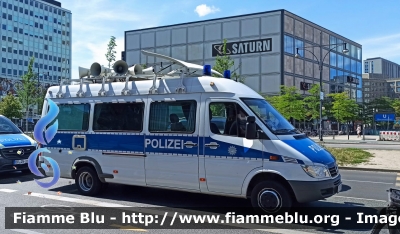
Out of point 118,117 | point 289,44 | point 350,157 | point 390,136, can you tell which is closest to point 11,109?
point 289,44

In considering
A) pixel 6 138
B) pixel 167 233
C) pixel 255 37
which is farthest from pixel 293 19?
pixel 167 233

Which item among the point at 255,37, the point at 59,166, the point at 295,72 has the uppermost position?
the point at 255,37

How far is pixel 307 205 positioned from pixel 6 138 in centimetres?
879

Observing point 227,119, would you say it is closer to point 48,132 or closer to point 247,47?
point 48,132

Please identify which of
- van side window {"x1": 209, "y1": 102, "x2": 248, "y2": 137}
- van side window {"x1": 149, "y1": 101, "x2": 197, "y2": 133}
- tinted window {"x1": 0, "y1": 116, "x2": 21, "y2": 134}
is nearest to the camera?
van side window {"x1": 209, "y1": 102, "x2": 248, "y2": 137}

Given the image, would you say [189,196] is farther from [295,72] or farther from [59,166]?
[295,72]

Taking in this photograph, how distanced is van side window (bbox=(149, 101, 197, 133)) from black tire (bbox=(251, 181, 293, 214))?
1740 mm

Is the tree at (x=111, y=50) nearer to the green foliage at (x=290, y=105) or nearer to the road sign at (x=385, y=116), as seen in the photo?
the green foliage at (x=290, y=105)

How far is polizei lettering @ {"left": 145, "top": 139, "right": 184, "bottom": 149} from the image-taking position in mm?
7895

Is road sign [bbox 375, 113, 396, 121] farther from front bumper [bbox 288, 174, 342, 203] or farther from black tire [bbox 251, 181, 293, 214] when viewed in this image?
black tire [bbox 251, 181, 293, 214]

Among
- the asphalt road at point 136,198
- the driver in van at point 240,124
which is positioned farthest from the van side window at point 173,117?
the asphalt road at point 136,198

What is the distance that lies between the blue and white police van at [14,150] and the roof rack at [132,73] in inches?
114

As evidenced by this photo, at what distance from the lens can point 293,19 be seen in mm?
54938

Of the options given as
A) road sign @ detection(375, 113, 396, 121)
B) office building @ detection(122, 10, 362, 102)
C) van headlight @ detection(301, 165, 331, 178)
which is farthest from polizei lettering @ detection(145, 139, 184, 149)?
road sign @ detection(375, 113, 396, 121)
